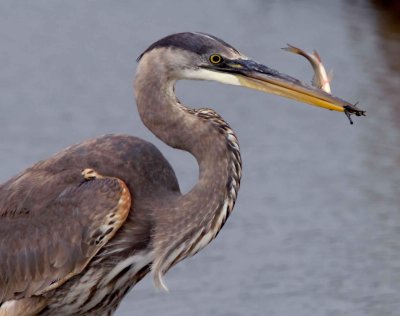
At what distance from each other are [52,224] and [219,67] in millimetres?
1035

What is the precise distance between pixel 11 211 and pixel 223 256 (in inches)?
88.5

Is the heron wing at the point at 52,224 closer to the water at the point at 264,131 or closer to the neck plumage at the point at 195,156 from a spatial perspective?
the neck plumage at the point at 195,156

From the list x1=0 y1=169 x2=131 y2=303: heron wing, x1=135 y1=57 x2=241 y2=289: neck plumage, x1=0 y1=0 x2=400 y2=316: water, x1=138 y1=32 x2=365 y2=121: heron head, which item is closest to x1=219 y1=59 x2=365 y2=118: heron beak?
x1=138 y1=32 x2=365 y2=121: heron head

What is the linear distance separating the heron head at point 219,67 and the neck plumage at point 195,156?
0.24 feet

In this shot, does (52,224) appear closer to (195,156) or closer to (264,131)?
(195,156)

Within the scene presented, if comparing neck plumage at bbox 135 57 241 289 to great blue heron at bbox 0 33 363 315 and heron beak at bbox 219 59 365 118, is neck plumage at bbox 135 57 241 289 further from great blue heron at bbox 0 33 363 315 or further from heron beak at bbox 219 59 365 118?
heron beak at bbox 219 59 365 118

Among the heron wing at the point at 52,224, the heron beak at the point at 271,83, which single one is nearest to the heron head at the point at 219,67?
the heron beak at the point at 271,83

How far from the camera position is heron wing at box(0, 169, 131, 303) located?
612cm

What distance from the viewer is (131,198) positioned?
20.4 ft

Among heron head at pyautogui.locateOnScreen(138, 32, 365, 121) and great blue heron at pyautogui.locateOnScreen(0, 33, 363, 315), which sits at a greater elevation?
heron head at pyautogui.locateOnScreen(138, 32, 365, 121)

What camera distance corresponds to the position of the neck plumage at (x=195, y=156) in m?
6.13

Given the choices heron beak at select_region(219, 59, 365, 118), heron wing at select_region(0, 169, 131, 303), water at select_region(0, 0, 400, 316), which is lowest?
heron wing at select_region(0, 169, 131, 303)

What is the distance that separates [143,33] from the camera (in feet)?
37.9

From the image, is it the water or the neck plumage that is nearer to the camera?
the neck plumage
